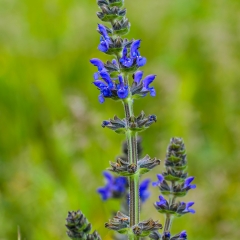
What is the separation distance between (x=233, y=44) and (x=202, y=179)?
1.90 metres

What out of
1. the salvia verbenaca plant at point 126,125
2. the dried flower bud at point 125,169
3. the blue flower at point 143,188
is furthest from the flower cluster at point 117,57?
the blue flower at point 143,188

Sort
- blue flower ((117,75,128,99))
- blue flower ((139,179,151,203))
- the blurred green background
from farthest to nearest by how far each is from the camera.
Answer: the blurred green background, blue flower ((139,179,151,203)), blue flower ((117,75,128,99))

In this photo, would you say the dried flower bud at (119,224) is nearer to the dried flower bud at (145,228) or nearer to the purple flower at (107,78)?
the dried flower bud at (145,228)

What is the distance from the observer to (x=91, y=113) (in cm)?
341

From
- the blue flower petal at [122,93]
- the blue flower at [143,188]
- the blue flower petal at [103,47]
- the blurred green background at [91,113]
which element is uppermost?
the blurred green background at [91,113]

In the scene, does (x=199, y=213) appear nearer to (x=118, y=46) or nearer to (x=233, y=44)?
(x=118, y=46)

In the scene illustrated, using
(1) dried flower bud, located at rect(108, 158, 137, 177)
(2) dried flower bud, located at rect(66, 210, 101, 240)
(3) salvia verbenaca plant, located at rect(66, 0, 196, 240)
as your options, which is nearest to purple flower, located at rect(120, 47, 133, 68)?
(3) salvia verbenaca plant, located at rect(66, 0, 196, 240)

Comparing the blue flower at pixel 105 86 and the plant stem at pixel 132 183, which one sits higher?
the blue flower at pixel 105 86

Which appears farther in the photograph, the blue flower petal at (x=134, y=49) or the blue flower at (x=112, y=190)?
the blue flower at (x=112, y=190)

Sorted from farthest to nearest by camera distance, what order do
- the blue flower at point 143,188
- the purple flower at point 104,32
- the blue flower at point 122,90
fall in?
the blue flower at point 143,188, the purple flower at point 104,32, the blue flower at point 122,90

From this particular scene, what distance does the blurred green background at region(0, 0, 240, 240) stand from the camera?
3148 mm

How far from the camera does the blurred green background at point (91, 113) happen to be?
315 cm

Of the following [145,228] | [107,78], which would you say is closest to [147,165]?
[145,228]

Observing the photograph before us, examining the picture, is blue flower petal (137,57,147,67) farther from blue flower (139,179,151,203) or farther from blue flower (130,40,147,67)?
blue flower (139,179,151,203)
